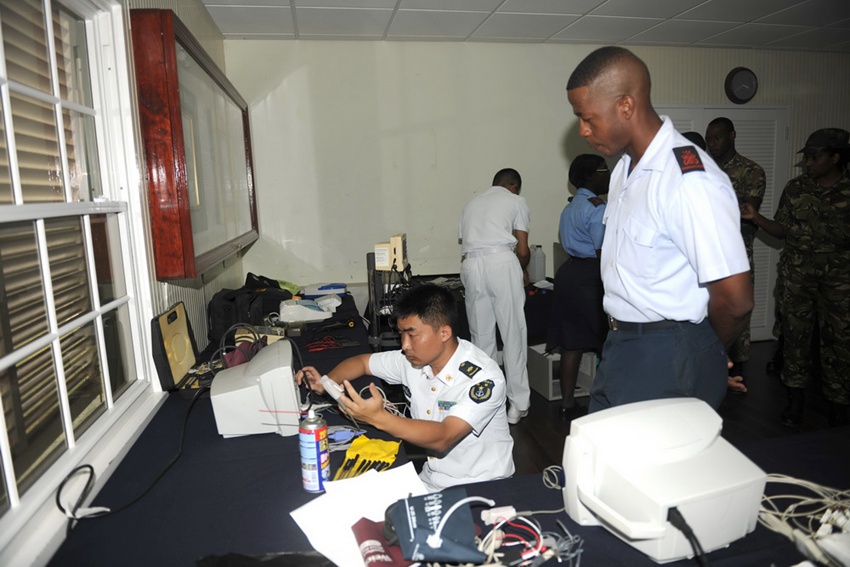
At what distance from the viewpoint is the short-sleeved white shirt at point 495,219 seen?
327 centimetres

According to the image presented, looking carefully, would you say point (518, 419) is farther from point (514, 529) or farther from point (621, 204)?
point (514, 529)

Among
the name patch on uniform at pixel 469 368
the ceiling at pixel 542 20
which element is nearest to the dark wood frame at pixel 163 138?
the name patch on uniform at pixel 469 368

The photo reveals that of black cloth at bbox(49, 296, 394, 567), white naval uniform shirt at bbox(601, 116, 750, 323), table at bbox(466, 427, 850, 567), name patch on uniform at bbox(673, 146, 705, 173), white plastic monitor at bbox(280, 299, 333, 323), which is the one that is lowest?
black cloth at bbox(49, 296, 394, 567)

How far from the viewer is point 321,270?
4121 mm

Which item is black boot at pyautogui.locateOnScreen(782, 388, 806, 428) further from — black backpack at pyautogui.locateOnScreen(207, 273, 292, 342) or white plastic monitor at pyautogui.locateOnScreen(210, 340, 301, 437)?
black backpack at pyautogui.locateOnScreen(207, 273, 292, 342)

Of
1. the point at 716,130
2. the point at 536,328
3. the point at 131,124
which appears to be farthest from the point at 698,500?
the point at 716,130

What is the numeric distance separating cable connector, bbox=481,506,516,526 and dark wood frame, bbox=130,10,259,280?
1.35 m

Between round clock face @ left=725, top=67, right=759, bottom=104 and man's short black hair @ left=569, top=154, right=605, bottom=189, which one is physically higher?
round clock face @ left=725, top=67, right=759, bottom=104

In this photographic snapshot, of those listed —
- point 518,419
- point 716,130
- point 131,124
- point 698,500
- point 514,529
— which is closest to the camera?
point 698,500

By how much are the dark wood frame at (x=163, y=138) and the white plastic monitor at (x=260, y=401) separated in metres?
0.58

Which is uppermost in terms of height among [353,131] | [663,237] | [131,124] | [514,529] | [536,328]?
[353,131]

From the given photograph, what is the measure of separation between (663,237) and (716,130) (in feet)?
9.15

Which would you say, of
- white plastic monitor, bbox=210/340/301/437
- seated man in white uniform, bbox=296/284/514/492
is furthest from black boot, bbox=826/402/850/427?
white plastic monitor, bbox=210/340/301/437

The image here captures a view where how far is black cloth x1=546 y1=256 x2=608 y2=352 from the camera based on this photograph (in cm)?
313
